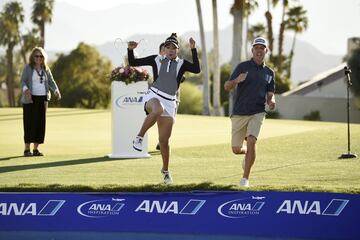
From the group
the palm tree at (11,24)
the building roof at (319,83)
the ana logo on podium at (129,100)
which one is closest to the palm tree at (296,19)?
the building roof at (319,83)

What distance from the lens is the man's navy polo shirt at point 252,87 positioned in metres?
10.3

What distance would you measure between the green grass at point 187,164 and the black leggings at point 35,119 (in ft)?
1.48

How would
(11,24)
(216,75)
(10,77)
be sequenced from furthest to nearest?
(11,24), (10,77), (216,75)

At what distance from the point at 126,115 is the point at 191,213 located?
637cm

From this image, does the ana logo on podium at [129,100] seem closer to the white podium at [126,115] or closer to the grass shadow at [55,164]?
the white podium at [126,115]

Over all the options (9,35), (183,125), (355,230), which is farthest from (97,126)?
(9,35)

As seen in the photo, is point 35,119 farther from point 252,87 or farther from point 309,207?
point 309,207

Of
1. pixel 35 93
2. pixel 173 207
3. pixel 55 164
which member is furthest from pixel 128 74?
pixel 173 207

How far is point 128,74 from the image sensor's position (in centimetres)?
1500

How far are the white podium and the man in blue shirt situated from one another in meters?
4.86

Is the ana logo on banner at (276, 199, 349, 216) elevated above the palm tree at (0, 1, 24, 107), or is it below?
below

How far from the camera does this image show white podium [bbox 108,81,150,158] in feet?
49.6

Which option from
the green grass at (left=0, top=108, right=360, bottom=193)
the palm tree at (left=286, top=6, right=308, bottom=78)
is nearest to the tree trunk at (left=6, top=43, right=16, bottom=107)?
the palm tree at (left=286, top=6, right=308, bottom=78)

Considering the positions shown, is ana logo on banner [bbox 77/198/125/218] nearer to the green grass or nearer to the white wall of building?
the green grass
